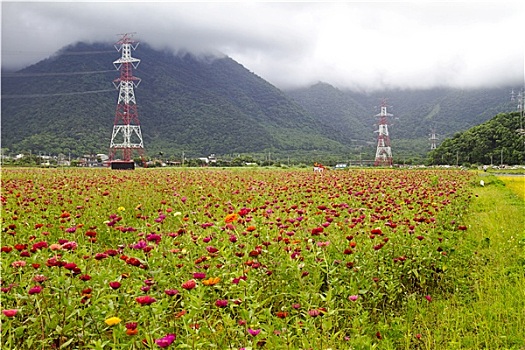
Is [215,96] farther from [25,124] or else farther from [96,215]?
[96,215]

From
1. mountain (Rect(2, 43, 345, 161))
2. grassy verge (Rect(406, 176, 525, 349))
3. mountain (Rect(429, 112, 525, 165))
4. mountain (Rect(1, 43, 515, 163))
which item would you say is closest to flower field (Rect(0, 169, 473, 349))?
grassy verge (Rect(406, 176, 525, 349))

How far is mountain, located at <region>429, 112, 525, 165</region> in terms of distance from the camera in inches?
1635

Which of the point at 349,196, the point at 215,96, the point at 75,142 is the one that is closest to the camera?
the point at 349,196

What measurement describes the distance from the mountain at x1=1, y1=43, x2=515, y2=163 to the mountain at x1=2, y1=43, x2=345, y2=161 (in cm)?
18

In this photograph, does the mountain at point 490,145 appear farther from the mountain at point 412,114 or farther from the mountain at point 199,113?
the mountain at point 412,114

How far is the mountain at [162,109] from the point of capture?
45031mm

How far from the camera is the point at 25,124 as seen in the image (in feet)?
141

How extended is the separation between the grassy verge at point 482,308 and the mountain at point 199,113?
916 inches

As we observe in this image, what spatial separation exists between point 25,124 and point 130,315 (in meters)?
47.0

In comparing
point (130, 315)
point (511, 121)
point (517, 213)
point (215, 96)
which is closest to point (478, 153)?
point (511, 121)

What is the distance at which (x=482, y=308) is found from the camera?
3006 mm

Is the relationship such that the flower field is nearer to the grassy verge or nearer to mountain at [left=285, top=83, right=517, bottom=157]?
the grassy verge

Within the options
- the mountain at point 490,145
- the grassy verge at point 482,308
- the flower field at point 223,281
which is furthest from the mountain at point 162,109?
the mountain at point 490,145

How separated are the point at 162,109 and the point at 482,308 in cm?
7296
